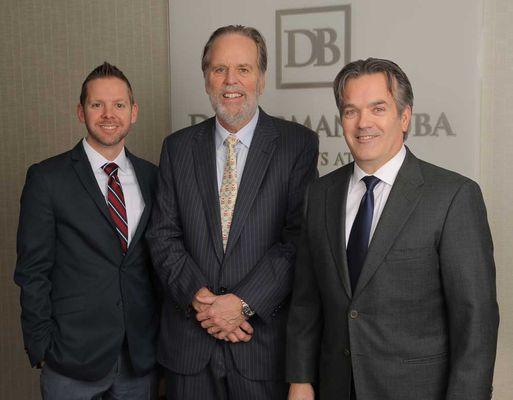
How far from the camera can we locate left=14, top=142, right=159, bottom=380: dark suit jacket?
223 centimetres

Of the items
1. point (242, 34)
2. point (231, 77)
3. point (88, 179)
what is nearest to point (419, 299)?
point (231, 77)

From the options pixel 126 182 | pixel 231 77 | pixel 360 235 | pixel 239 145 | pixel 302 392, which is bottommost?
pixel 302 392

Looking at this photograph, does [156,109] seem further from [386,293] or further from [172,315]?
[386,293]

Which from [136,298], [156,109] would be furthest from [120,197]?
[156,109]

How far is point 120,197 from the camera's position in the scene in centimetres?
235

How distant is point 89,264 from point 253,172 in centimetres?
66

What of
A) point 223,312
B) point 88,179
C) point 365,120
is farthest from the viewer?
point 88,179

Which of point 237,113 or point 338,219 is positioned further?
point 237,113

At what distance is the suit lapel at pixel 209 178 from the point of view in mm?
2180

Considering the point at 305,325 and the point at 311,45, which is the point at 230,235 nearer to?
the point at 305,325

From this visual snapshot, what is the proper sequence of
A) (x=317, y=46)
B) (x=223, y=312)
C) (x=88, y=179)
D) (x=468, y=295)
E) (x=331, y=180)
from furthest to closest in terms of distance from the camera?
(x=317, y=46) → (x=88, y=179) → (x=223, y=312) → (x=331, y=180) → (x=468, y=295)

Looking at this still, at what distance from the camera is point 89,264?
Result: 2273 mm

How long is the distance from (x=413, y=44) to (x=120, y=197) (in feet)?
4.50

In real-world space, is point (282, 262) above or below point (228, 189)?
below
